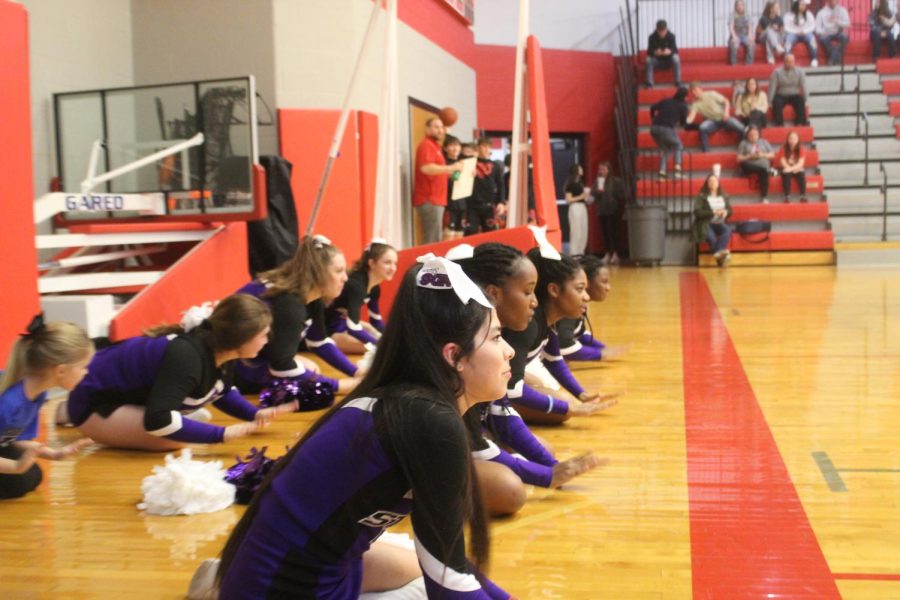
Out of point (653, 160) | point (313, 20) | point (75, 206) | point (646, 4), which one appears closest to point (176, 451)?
point (75, 206)

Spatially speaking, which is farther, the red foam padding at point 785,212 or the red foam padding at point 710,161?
the red foam padding at point 710,161

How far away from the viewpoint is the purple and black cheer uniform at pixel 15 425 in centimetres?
333

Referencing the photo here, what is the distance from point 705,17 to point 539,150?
1183 cm

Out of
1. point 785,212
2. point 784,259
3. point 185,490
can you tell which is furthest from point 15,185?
point 785,212

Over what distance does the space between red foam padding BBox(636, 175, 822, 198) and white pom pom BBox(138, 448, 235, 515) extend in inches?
492

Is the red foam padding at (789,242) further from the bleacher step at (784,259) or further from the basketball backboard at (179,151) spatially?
the basketball backboard at (179,151)

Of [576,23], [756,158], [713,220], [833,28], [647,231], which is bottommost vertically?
[647,231]

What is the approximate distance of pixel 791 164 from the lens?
14.7 meters

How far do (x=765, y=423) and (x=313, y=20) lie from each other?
6600 millimetres

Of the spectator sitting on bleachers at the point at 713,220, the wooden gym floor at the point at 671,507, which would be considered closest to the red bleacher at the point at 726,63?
the spectator sitting on bleachers at the point at 713,220

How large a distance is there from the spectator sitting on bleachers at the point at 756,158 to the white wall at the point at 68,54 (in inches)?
368

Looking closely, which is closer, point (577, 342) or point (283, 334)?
point (283, 334)

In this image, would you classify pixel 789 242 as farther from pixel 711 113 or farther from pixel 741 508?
pixel 741 508

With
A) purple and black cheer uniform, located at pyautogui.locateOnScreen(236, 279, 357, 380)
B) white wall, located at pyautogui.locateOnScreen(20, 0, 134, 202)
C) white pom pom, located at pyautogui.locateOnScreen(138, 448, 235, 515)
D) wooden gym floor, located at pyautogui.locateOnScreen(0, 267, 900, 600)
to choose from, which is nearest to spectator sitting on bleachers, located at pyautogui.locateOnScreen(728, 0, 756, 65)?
white wall, located at pyautogui.locateOnScreen(20, 0, 134, 202)
